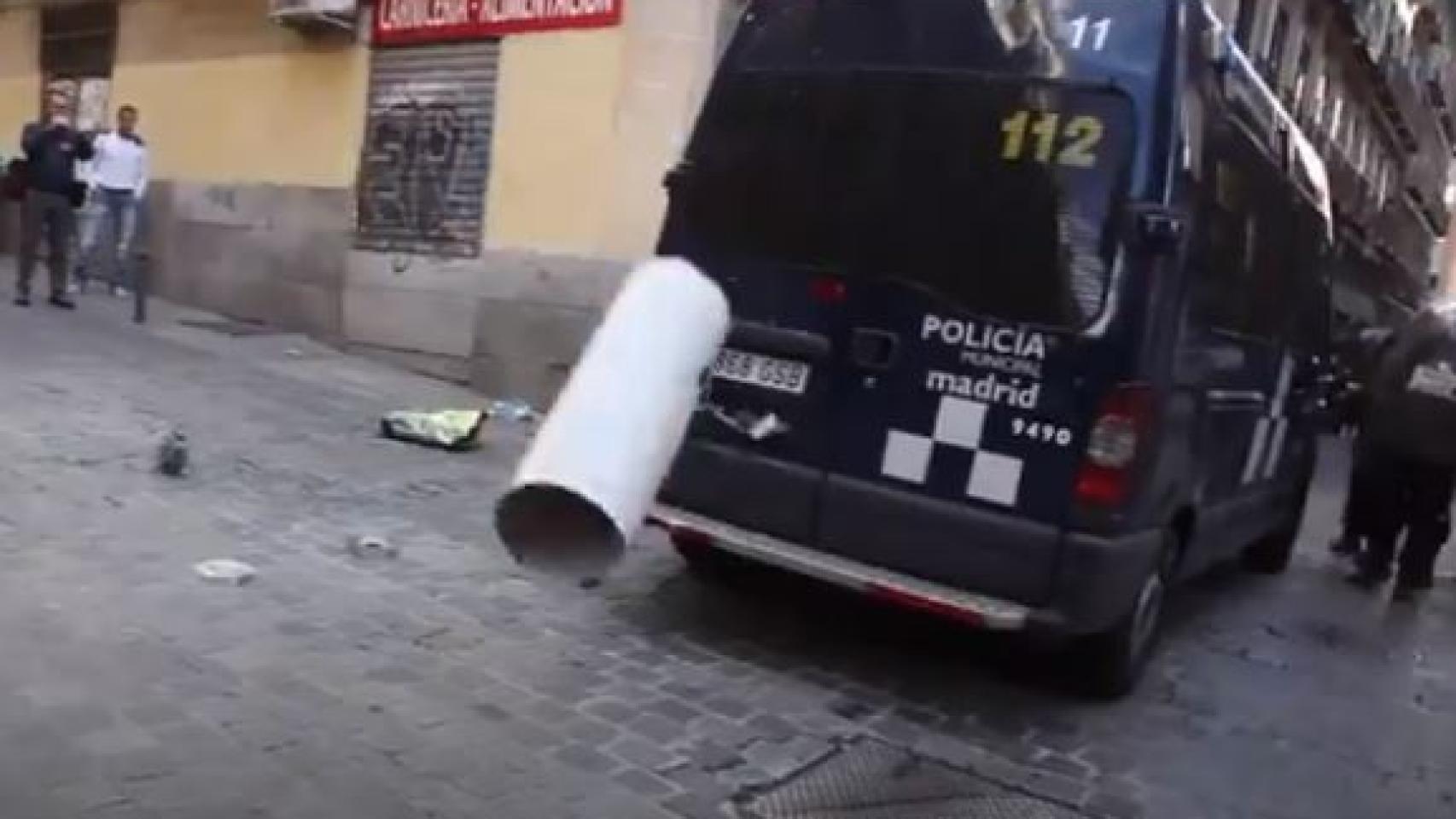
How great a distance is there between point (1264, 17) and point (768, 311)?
508 inches

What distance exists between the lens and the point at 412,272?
11586 mm

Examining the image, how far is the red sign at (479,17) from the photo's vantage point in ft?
34.4

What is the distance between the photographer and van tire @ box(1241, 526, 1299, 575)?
27.9 ft

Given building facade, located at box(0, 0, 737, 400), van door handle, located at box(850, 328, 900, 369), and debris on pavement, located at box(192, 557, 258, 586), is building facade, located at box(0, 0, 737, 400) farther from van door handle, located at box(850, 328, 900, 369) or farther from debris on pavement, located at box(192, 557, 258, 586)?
debris on pavement, located at box(192, 557, 258, 586)

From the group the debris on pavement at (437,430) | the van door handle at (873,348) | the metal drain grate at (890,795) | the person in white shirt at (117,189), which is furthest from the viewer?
the person in white shirt at (117,189)

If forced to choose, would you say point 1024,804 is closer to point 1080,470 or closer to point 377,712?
point 1080,470

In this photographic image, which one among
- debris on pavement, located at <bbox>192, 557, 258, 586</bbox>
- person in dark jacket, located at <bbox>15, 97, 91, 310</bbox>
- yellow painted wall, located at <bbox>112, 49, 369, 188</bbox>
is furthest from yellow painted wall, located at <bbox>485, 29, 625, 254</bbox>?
debris on pavement, located at <bbox>192, 557, 258, 586</bbox>

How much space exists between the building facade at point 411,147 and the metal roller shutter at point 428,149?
0.06 feet

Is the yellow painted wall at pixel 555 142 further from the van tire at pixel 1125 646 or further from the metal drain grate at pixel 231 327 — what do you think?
the van tire at pixel 1125 646

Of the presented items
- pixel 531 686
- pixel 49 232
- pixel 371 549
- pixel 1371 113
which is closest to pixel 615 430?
pixel 531 686

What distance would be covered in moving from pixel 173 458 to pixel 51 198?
619 centimetres

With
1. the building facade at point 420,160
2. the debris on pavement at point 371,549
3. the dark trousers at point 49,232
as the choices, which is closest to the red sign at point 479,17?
the building facade at point 420,160

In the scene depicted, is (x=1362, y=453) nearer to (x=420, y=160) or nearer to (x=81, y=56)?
(x=420, y=160)

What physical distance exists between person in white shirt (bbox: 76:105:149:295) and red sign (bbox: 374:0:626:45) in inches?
111
